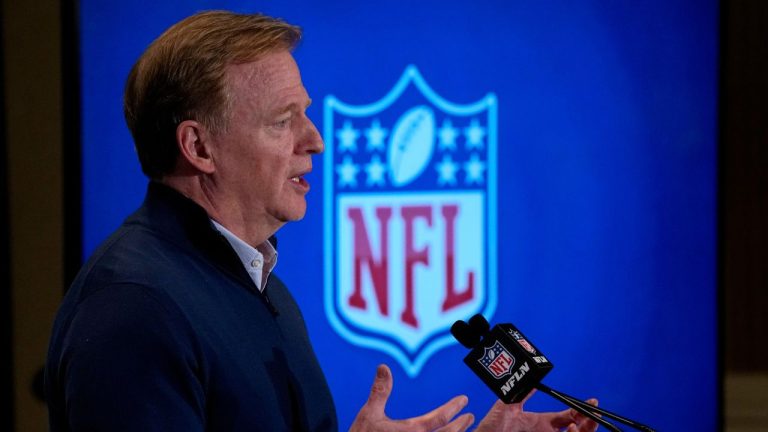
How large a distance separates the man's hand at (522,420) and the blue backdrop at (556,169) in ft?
3.18

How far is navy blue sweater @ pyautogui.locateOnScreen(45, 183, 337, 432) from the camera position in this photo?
1190 millimetres

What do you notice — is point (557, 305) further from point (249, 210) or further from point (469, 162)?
point (249, 210)

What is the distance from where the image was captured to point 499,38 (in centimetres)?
268

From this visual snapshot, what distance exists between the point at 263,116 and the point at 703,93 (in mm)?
1841

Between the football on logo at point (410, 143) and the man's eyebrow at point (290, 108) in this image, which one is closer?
the man's eyebrow at point (290, 108)

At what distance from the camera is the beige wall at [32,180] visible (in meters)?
2.45

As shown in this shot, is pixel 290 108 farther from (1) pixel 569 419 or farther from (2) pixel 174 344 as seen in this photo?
(1) pixel 569 419

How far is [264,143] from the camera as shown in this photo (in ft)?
5.04

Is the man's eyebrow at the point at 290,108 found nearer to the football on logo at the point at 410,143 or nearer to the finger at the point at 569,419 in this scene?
the finger at the point at 569,419

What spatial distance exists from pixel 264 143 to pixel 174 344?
416 mm

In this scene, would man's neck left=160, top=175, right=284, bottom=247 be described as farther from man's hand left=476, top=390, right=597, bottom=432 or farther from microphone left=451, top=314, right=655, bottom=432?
man's hand left=476, top=390, right=597, bottom=432

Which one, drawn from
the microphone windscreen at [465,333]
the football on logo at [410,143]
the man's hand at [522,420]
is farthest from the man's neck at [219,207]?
the football on logo at [410,143]

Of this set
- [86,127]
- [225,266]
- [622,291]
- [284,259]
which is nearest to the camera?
[225,266]

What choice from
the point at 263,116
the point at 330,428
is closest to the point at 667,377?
the point at 330,428
